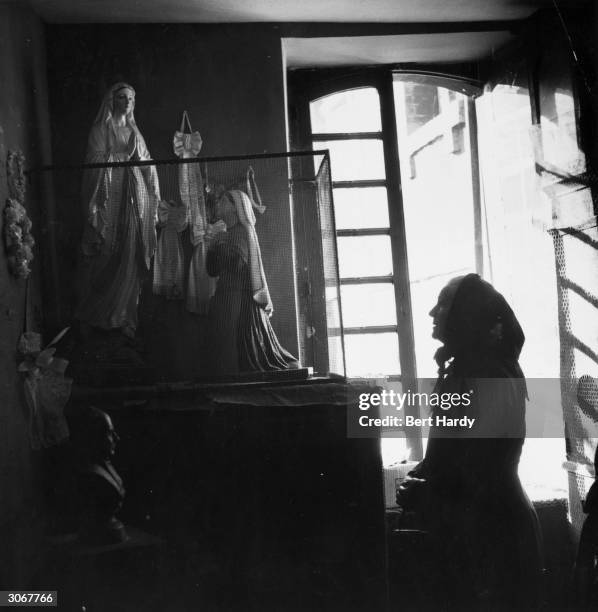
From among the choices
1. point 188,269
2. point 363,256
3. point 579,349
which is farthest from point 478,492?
point 188,269

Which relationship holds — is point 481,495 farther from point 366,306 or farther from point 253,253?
point 253,253

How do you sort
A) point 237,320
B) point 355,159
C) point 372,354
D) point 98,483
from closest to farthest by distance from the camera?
point 98,483, point 237,320, point 372,354, point 355,159

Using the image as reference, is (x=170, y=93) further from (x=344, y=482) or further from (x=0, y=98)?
(x=344, y=482)

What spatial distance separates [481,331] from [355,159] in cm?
68

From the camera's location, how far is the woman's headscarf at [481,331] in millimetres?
1916

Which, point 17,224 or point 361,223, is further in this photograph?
point 361,223

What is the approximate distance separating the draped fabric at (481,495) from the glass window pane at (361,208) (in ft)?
1.54

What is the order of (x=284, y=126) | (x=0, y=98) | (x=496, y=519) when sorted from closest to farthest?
(x=0, y=98) → (x=496, y=519) → (x=284, y=126)

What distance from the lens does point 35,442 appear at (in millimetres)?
1712

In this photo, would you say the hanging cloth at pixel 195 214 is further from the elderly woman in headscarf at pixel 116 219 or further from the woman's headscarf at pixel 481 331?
the woman's headscarf at pixel 481 331

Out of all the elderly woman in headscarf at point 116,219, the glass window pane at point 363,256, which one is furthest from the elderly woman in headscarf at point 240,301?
the glass window pane at point 363,256

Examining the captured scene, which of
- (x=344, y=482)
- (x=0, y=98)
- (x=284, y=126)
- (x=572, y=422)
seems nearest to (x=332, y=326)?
(x=344, y=482)

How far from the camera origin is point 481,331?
6.32ft

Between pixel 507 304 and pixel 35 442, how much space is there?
4.50ft
